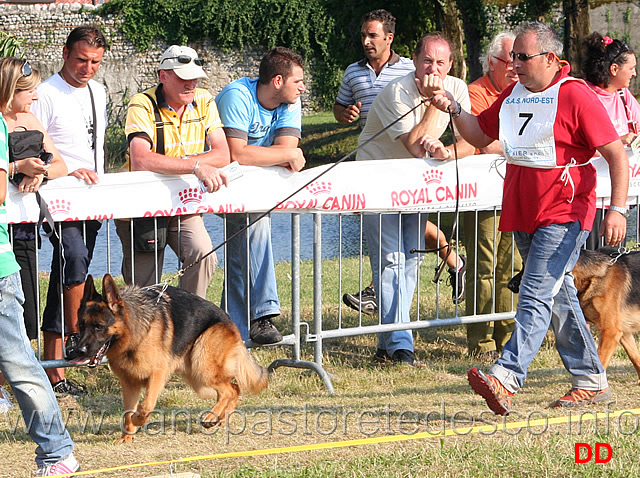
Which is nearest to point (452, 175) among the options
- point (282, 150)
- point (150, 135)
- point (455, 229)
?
point (455, 229)

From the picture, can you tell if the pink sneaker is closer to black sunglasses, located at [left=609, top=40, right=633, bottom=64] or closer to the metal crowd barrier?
the metal crowd barrier

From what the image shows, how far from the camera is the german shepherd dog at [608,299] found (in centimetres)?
582

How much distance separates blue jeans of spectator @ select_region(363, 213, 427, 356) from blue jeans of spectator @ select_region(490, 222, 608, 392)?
1610mm

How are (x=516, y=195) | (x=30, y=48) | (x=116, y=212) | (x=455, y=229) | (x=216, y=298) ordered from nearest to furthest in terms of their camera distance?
(x=516, y=195)
(x=116, y=212)
(x=455, y=229)
(x=216, y=298)
(x=30, y=48)

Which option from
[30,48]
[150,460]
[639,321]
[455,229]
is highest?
[30,48]

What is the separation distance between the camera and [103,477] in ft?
13.9

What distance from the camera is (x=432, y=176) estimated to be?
6.56 m

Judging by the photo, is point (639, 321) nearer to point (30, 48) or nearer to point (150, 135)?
point (150, 135)

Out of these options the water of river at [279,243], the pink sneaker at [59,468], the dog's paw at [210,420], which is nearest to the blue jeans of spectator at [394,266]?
the dog's paw at [210,420]

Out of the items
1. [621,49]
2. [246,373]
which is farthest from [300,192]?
[621,49]

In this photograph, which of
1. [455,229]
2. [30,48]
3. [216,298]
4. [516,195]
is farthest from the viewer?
[30,48]

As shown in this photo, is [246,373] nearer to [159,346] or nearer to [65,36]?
[159,346]

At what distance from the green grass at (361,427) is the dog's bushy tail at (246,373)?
0.17m

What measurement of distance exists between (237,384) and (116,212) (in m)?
1.37
